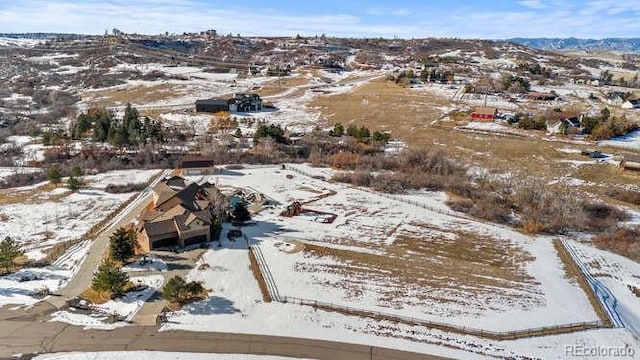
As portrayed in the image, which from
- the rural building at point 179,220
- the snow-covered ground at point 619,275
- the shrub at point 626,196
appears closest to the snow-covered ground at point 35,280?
the rural building at point 179,220

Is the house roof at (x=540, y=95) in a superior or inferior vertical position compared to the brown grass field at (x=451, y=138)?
superior

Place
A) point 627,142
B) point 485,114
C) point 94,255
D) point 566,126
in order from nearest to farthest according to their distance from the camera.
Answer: point 94,255, point 627,142, point 566,126, point 485,114

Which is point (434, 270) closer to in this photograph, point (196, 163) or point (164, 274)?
point (164, 274)

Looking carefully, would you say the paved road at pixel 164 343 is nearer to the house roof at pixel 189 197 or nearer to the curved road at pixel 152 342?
the curved road at pixel 152 342

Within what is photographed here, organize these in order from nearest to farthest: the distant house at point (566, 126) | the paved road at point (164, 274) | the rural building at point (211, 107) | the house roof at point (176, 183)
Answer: the paved road at point (164, 274) < the house roof at point (176, 183) < the distant house at point (566, 126) < the rural building at point (211, 107)

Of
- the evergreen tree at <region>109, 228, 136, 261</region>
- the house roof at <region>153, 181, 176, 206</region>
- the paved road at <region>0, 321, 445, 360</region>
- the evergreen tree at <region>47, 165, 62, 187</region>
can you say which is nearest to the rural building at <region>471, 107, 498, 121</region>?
the house roof at <region>153, 181, 176, 206</region>

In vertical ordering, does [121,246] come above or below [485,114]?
below

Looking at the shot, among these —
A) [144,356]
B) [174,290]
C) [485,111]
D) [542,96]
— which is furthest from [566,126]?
[144,356]
